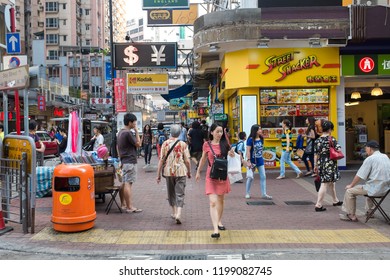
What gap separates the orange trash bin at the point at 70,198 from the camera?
6.69 metres

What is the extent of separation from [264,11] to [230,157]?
23.3 ft

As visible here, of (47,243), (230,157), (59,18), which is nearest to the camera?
(47,243)

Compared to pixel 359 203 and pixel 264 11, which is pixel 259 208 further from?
pixel 264 11

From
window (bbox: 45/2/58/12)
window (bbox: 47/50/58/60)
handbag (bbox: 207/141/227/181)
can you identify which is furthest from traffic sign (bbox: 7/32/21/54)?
window (bbox: 45/2/58/12)

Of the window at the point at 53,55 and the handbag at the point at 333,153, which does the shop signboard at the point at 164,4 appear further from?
the window at the point at 53,55

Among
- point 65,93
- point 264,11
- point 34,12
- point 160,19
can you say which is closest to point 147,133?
point 160,19

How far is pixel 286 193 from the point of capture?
34.2 ft

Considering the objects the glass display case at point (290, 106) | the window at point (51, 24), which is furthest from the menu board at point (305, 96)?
the window at point (51, 24)

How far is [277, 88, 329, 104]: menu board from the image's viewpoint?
14.3 metres

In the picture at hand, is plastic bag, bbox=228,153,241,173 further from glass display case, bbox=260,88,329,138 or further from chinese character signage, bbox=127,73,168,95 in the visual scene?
chinese character signage, bbox=127,73,168,95

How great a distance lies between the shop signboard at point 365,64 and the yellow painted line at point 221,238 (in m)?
8.41

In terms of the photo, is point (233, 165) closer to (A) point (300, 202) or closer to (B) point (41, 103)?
(A) point (300, 202)

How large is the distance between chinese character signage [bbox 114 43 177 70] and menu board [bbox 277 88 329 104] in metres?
4.61

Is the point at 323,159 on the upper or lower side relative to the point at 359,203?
upper
